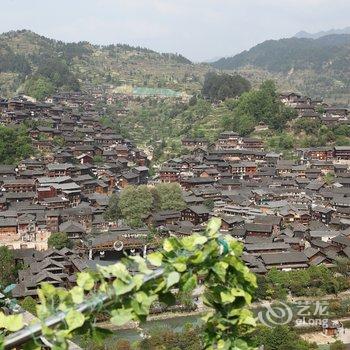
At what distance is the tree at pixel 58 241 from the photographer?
1541 centimetres

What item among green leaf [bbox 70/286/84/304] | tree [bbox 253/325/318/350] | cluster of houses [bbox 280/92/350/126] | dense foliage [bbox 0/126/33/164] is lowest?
tree [bbox 253/325/318/350]

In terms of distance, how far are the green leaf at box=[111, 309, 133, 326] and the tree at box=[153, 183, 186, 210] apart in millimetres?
18117

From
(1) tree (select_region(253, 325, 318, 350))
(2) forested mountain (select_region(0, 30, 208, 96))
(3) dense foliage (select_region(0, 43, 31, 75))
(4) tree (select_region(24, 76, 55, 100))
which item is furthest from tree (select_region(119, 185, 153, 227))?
(3) dense foliage (select_region(0, 43, 31, 75))

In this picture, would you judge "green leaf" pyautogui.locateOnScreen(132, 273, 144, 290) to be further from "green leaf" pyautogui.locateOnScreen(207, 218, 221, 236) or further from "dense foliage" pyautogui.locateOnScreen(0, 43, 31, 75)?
"dense foliage" pyautogui.locateOnScreen(0, 43, 31, 75)

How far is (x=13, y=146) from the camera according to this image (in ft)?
76.4

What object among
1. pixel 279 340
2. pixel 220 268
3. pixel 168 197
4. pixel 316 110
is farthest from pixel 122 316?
pixel 316 110

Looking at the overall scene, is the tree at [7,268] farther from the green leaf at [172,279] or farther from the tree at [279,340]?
the green leaf at [172,279]

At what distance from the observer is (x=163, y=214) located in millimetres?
18641

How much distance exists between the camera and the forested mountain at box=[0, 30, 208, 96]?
43.4m

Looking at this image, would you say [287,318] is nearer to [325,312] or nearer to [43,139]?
[325,312]

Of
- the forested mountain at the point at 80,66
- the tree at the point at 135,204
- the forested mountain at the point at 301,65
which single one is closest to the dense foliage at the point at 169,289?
the tree at the point at 135,204

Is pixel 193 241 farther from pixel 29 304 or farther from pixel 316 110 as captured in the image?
pixel 316 110

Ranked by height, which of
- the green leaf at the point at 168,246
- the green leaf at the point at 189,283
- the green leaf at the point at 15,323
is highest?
the green leaf at the point at 168,246

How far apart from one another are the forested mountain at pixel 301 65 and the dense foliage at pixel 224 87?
20.7 metres
